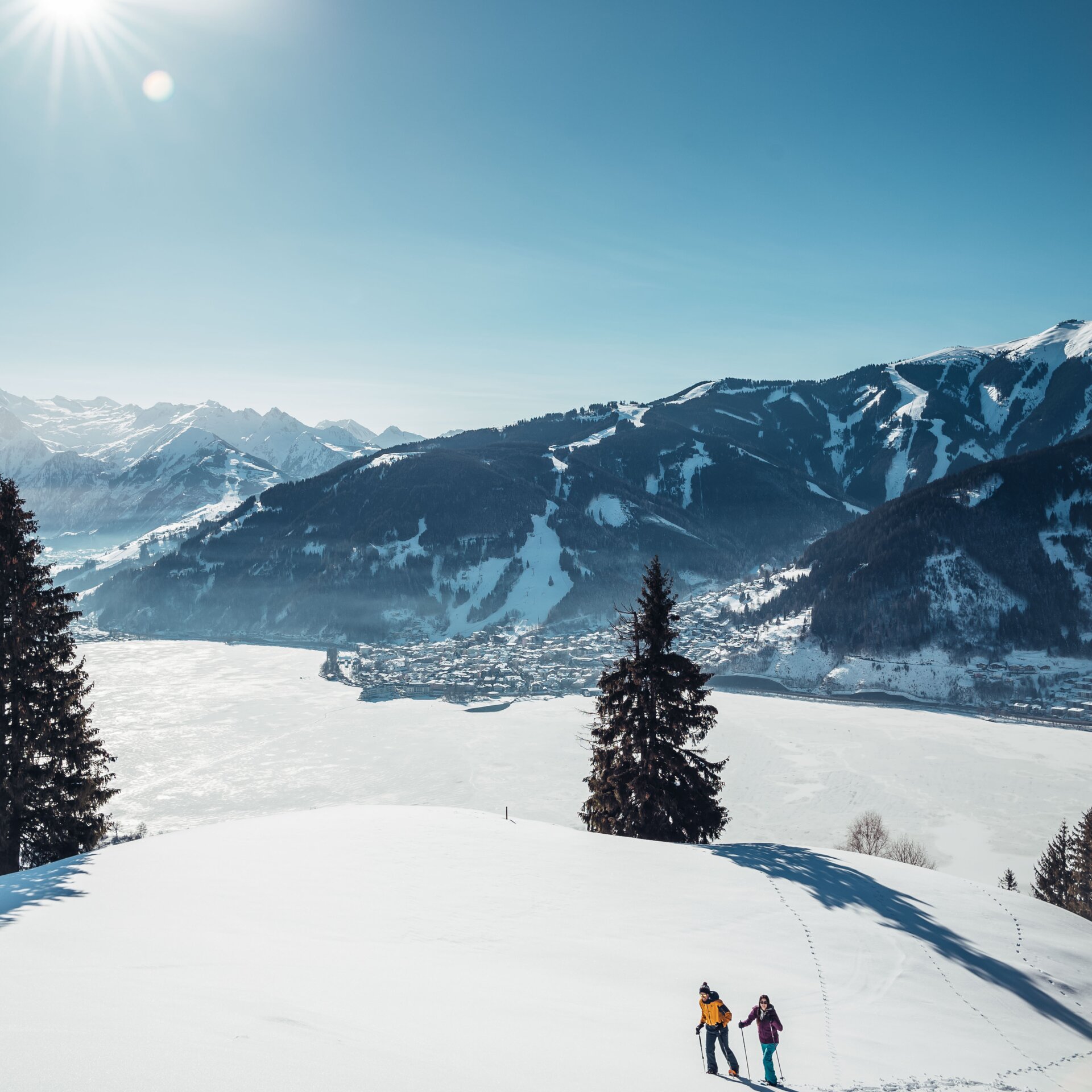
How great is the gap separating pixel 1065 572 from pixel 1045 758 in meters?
86.1

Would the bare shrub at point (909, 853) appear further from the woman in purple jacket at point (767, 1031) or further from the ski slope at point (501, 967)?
the woman in purple jacket at point (767, 1031)

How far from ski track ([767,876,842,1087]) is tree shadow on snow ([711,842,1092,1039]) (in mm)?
1232

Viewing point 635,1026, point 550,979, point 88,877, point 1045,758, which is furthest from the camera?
point 1045,758

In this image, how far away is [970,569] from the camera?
159m

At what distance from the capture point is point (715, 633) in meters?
169

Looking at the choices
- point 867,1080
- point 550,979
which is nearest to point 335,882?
point 550,979

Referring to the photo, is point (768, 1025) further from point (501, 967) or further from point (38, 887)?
point (38, 887)

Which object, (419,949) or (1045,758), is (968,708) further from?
(419,949)

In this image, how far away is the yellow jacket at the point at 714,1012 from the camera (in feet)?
35.8

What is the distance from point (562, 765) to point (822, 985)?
251 feet

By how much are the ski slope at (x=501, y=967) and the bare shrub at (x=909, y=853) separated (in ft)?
141

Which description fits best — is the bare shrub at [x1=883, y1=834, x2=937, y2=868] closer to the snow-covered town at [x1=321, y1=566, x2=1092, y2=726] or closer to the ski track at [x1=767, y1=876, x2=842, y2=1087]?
the ski track at [x1=767, y1=876, x2=842, y2=1087]

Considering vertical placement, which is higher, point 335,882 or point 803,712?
point 335,882

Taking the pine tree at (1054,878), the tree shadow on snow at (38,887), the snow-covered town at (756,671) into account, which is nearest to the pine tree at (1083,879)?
the pine tree at (1054,878)
